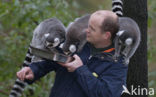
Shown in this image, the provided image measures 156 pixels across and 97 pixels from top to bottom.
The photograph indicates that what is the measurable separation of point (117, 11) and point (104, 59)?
2.22ft

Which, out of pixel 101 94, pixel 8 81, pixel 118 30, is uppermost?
pixel 118 30

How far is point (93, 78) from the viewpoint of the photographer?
7.02ft

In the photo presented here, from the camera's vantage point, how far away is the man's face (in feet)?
7.22

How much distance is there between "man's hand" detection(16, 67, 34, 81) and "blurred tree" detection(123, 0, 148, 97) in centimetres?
123

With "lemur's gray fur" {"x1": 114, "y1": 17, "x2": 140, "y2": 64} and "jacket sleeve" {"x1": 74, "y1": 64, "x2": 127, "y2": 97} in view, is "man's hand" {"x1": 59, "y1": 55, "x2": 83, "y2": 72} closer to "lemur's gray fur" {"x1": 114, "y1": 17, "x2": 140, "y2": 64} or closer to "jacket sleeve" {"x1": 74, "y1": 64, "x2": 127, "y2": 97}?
"jacket sleeve" {"x1": 74, "y1": 64, "x2": 127, "y2": 97}

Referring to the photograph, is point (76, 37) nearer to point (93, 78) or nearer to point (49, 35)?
point (49, 35)

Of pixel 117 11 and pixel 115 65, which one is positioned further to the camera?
pixel 117 11

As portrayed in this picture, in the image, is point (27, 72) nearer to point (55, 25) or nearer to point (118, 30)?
point (55, 25)

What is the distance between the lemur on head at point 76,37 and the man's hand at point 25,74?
0.36 m

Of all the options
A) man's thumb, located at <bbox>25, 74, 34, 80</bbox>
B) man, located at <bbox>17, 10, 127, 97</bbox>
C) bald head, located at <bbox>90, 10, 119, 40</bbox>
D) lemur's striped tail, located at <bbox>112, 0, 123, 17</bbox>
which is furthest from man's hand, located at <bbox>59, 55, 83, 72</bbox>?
lemur's striped tail, located at <bbox>112, 0, 123, 17</bbox>

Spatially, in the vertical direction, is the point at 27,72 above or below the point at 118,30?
below

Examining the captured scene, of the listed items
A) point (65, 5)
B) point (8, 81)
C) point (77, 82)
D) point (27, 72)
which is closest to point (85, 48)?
point (77, 82)

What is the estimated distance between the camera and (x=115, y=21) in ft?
7.25

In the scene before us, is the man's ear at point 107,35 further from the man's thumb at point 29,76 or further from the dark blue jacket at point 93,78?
the man's thumb at point 29,76
